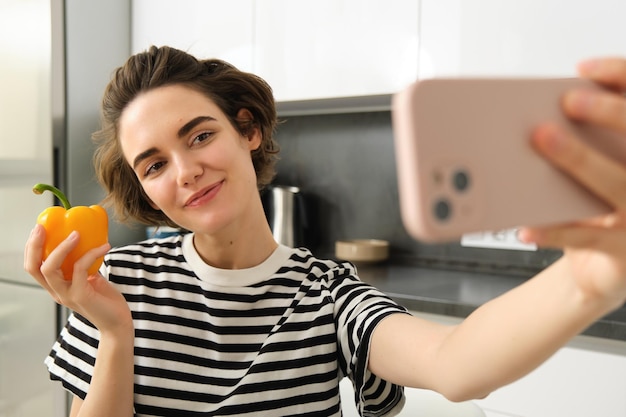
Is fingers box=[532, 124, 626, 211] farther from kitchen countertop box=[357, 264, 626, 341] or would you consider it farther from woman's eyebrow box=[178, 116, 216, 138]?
kitchen countertop box=[357, 264, 626, 341]

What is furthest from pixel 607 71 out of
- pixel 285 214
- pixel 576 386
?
pixel 285 214

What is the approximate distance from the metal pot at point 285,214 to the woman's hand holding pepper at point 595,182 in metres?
1.62

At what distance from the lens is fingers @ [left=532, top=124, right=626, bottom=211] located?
0.37 m

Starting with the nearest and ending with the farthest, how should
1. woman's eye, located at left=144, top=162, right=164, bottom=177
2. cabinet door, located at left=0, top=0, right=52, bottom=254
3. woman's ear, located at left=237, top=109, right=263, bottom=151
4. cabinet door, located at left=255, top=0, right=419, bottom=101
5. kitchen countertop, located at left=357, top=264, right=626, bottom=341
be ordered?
woman's eye, located at left=144, top=162, right=164, bottom=177 < woman's ear, located at left=237, top=109, right=263, bottom=151 < kitchen countertop, located at left=357, top=264, right=626, bottom=341 < cabinet door, located at left=255, top=0, right=419, bottom=101 < cabinet door, located at left=0, top=0, right=52, bottom=254

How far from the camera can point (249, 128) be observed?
1046 millimetres

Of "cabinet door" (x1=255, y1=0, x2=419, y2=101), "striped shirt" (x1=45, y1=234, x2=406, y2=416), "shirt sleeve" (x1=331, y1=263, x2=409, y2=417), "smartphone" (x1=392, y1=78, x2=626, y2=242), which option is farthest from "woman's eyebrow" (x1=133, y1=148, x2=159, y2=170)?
"cabinet door" (x1=255, y1=0, x2=419, y2=101)

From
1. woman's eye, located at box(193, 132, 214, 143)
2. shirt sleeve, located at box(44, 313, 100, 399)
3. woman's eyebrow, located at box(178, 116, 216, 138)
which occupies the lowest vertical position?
shirt sleeve, located at box(44, 313, 100, 399)

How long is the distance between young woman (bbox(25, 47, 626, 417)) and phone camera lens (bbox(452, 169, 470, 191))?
0.37 m

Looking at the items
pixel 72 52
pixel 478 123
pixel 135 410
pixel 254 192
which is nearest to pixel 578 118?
pixel 478 123

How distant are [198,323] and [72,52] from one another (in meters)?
1.52

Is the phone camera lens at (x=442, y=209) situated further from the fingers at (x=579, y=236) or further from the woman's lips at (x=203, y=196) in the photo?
the woman's lips at (x=203, y=196)

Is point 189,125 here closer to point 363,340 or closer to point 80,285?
point 80,285

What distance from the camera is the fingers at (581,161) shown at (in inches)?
14.7

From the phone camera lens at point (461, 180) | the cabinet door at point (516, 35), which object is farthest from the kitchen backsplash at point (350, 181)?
the phone camera lens at point (461, 180)
